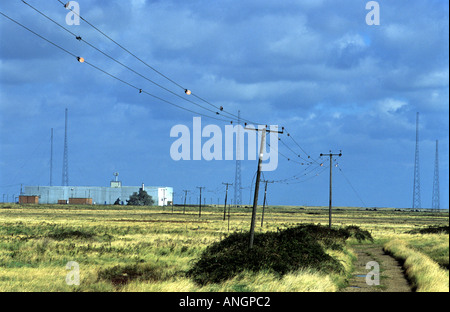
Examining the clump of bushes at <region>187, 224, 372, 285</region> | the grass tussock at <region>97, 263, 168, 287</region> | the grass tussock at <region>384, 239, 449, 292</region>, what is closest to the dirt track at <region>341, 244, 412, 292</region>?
the grass tussock at <region>384, 239, 449, 292</region>

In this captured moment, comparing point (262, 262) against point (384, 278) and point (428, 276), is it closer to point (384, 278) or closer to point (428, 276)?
point (384, 278)

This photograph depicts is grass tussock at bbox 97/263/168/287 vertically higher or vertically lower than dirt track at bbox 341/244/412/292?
lower

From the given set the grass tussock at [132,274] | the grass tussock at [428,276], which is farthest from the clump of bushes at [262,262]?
the grass tussock at [428,276]

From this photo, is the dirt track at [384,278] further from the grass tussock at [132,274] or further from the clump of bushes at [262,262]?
the grass tussock at [132,274]

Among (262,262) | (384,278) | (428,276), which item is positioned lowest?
(384,278)

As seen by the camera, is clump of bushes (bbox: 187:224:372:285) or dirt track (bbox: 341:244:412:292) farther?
clump of bushes (bbox: 187:224:372:285)

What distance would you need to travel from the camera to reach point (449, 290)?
49.7 ft

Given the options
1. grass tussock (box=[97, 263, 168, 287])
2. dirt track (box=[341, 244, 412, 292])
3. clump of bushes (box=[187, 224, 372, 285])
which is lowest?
grass tussock (box=[97, 263, 168, 287])

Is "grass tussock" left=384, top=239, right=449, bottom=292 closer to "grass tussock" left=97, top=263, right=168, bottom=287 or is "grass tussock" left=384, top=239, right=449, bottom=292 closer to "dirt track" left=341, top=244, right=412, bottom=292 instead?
"dirt track" left=341, top=244, right=412, bottom=292

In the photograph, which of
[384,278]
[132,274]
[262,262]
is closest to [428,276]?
[384,278]
